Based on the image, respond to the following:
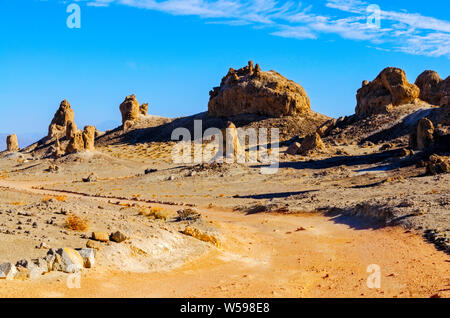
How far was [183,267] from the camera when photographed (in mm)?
10703

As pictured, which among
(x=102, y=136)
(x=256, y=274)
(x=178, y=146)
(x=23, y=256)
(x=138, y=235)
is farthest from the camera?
(x=102, y=136)

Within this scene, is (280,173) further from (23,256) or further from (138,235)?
(23,256)

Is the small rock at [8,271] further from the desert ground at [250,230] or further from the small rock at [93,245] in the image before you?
the small rock at [93,245]

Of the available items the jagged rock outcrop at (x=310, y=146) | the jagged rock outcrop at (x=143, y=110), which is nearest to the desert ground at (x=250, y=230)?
the jagged rock outcrop at (x=310, y=146)

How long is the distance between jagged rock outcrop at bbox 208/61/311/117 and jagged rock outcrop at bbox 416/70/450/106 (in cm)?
1590

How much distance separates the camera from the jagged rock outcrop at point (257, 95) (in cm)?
6631

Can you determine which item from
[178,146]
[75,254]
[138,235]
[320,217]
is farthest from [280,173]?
[178,146]

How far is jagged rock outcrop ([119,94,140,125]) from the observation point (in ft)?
251

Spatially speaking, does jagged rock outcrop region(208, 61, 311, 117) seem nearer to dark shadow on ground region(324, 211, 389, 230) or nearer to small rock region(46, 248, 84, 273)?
dark shadow on ground region(324, 211, 389, 230)

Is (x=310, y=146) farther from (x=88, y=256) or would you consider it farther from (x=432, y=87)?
(x=88, y=256)

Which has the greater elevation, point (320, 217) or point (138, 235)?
point (138, 235)

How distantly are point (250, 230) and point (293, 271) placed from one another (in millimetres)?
6146

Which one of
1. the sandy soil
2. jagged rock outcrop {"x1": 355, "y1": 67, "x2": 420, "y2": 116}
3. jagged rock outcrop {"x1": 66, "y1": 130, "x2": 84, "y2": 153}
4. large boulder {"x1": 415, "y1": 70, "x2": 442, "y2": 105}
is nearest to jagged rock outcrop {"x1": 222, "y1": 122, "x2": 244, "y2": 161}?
the sandy soil

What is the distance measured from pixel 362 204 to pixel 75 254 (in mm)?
12583
